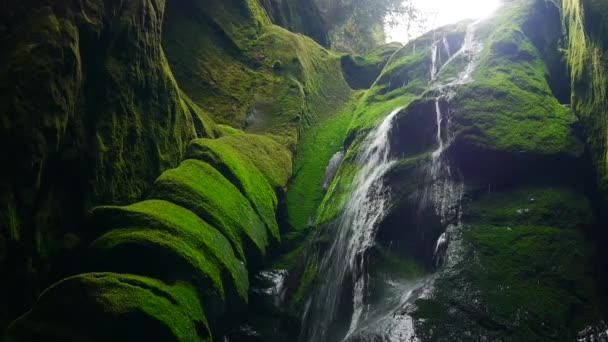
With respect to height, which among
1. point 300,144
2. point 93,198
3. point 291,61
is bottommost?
point 93,198

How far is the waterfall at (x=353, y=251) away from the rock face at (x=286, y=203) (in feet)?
0.14

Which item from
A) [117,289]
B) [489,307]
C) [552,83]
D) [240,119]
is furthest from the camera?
[240,119]

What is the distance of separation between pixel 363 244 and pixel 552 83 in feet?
22.2

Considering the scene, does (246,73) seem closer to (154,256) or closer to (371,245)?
(371,245)

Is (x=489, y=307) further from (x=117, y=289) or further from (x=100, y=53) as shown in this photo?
(x=100, y=53)

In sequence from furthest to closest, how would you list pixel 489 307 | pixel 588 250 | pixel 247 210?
pixel 247 210 < pixel 588 250 < pixel 489 307

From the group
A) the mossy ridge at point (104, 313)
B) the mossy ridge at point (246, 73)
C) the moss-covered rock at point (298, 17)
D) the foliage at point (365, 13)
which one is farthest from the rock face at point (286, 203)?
the foliage at point (365, 13)

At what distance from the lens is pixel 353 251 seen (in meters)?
9.22

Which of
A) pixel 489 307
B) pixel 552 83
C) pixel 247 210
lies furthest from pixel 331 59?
pixel 489 307

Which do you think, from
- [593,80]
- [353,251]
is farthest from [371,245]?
[593,80]

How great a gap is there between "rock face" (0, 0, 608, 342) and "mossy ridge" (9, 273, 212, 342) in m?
0.02

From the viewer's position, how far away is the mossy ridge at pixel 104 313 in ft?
19.2

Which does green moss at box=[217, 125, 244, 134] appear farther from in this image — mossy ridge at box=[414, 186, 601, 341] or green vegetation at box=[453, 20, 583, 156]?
mossy ridge at box=[414, 186, 601, 341]

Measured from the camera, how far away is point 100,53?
808 cm
